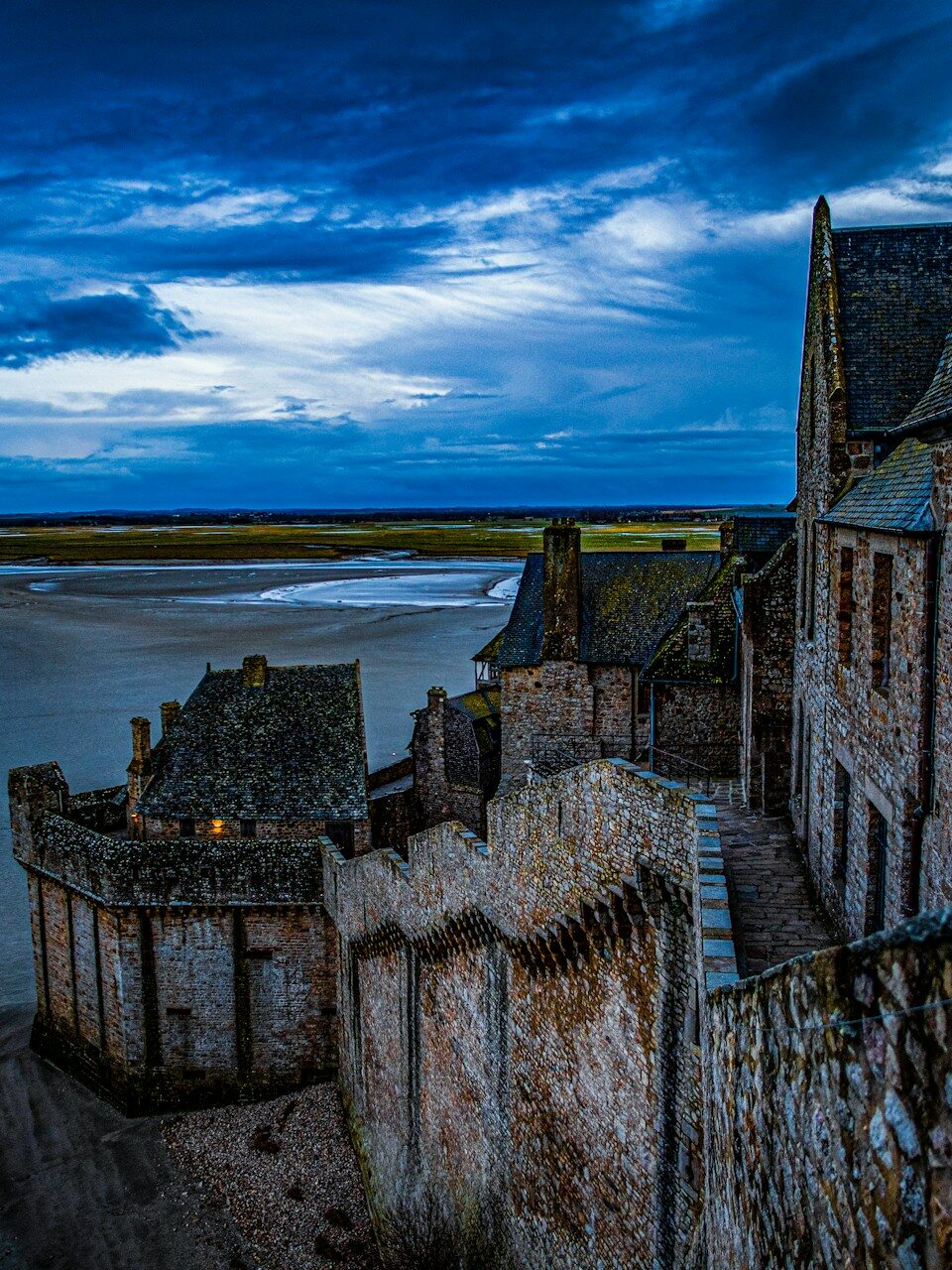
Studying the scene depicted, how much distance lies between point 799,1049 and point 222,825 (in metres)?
23.3

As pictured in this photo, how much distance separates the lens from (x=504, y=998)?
13.4 metres

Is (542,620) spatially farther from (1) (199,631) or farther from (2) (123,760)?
(1) (199,631)

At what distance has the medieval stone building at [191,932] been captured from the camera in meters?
22.3

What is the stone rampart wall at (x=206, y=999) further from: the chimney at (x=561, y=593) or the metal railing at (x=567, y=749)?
the chimney at (x=561, y=593)

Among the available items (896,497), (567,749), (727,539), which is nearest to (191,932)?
(567,749)

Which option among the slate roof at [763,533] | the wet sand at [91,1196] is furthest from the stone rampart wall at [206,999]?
the slate roof at [763,533]

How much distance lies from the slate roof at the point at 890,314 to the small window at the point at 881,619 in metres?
3.28

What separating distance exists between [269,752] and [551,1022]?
15719 millimetres

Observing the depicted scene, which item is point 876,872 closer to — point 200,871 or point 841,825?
point 841,825

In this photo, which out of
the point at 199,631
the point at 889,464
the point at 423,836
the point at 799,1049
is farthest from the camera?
the point at 199,631

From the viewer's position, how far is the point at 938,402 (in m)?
9.29

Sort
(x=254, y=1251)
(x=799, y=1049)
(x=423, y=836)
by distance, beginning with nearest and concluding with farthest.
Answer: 1. (x=799, y=1049)
2. (x=423, y=836)
3. (x=254, y=1251)

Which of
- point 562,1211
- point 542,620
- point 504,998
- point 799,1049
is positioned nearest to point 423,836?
point 504,998

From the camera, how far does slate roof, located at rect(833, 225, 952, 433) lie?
13.3m
